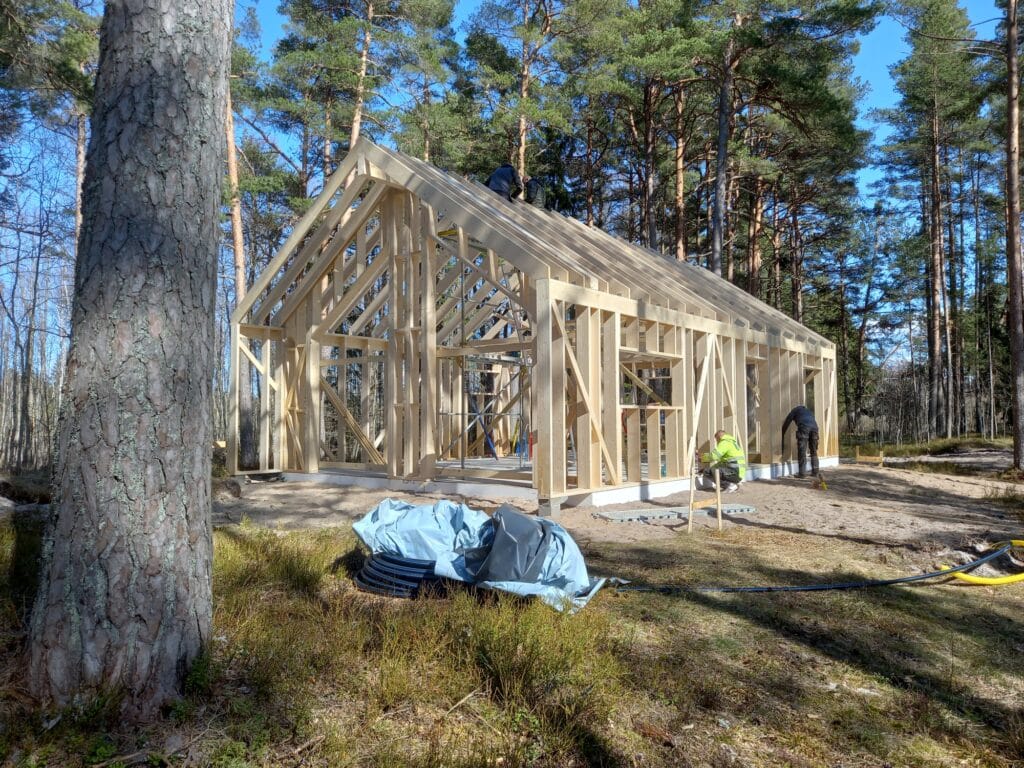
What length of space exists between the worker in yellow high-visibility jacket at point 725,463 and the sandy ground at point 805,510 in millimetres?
253

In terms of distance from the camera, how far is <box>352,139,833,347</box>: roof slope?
28.2 ft

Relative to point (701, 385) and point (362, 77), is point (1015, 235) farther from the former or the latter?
point (362, 77)

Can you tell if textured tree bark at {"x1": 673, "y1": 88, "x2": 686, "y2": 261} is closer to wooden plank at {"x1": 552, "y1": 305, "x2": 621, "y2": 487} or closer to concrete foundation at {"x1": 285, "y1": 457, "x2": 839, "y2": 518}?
concrete foundation at {"x1": 285, "y1": 457, "x2": 839, "y2": 518}

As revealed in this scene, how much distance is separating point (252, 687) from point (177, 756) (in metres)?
0.48

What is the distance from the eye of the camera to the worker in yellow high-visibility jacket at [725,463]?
30.5 ft

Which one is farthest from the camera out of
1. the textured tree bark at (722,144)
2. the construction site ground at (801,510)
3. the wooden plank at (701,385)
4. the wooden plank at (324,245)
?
the textured tree bark at (722,144)

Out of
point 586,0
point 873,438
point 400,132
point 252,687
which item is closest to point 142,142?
point 252,687

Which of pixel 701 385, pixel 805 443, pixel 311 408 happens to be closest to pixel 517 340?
pixel 701 385

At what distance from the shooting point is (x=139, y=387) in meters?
2.76

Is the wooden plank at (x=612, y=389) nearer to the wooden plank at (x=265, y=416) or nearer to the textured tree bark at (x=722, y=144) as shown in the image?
the wooden plank at (x=265, y=416)

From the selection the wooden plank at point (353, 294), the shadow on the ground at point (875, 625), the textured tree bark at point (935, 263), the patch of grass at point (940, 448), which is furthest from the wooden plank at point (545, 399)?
→ the textured tree bark at point (935, 263)

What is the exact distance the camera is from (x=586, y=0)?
1736cm

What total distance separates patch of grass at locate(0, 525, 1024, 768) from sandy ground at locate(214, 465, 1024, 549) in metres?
2.30

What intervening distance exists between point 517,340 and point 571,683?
7493 millimetres
